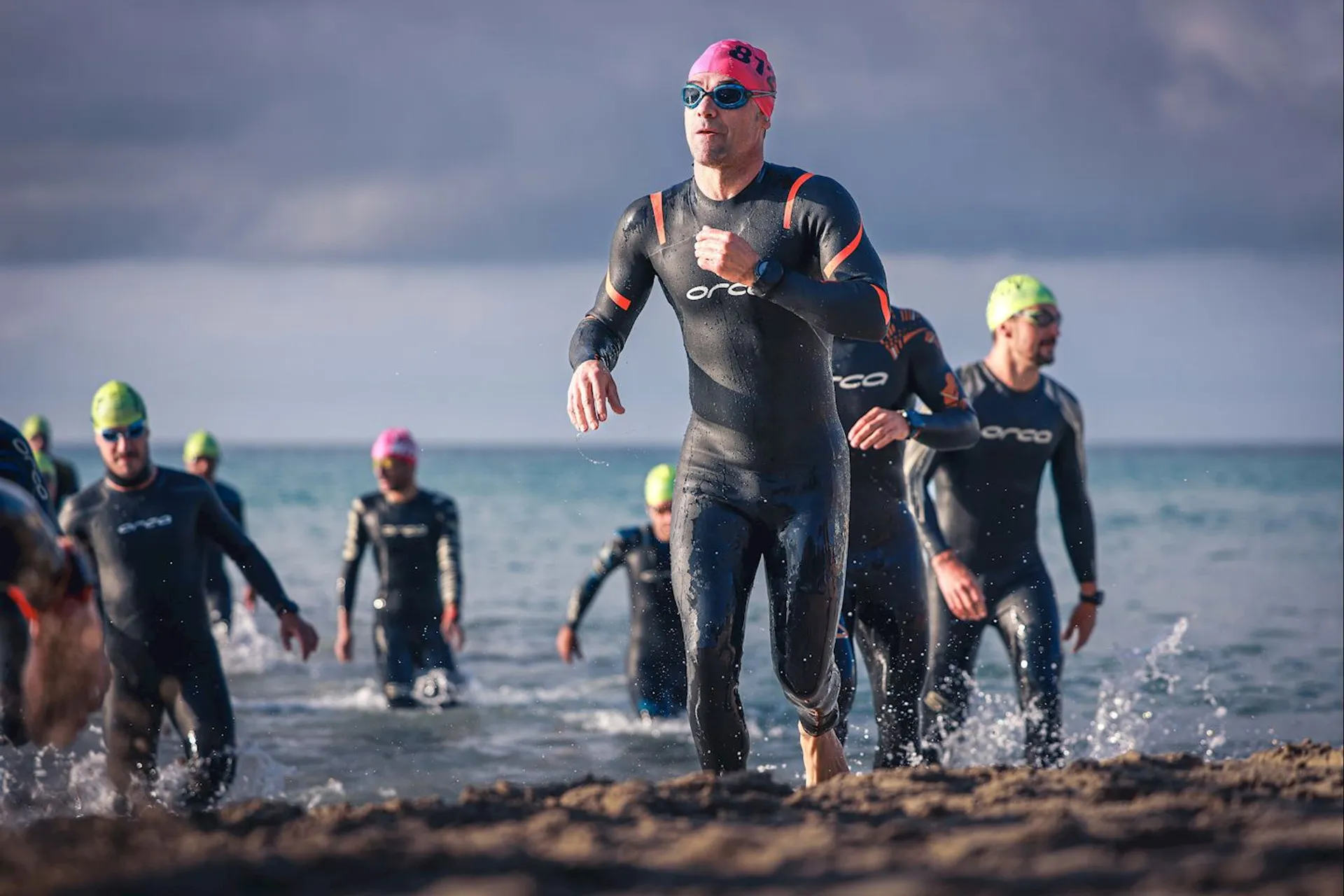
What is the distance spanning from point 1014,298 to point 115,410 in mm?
4842

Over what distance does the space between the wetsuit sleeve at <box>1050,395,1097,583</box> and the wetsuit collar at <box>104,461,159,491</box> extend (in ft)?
15.9

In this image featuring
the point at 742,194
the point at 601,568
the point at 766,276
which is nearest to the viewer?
the point at 766,276

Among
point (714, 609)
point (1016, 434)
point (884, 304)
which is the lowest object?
point (714, 609)

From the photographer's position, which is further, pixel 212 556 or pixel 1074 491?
pixel 212 556

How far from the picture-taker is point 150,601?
8008 mm

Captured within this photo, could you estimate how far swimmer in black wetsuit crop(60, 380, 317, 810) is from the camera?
7.91 meters

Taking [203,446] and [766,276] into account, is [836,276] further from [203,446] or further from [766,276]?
[203,446]

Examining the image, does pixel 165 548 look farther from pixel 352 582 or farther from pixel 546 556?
pixel 546 556

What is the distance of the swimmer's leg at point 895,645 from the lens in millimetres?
7164

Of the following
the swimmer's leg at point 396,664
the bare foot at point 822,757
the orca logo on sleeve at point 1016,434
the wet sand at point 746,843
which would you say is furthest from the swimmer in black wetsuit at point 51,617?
the swimmer's leg at point 396,664

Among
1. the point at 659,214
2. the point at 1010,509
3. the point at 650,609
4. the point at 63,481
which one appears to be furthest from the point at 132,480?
the point at 63,481

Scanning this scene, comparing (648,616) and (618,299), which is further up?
(618,299)

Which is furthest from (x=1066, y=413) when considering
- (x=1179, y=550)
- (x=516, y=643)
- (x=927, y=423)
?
(x=1179, y=550)

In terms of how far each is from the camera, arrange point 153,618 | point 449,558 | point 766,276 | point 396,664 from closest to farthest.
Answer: point 766,276 → point 153,618 → point 449,558 → point 396,664
